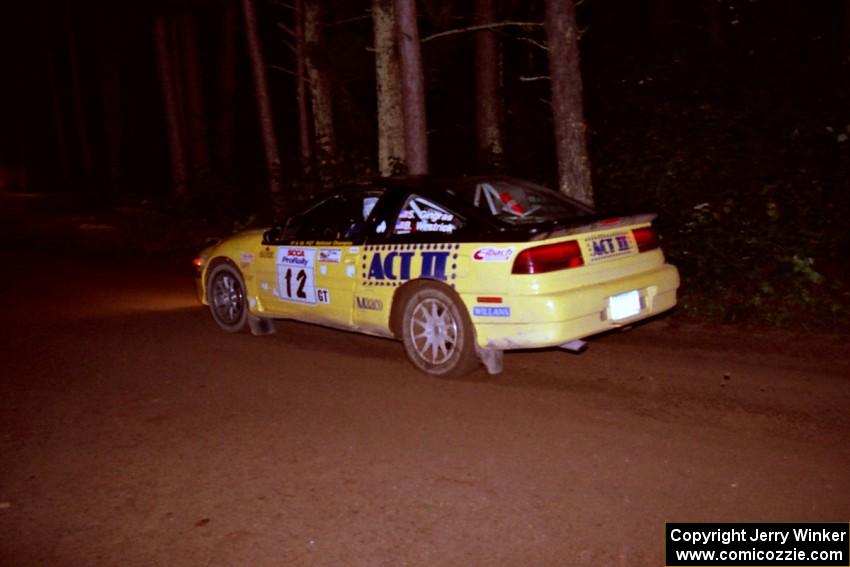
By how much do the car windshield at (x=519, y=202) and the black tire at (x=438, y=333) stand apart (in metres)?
0.80

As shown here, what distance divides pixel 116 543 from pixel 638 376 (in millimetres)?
3863

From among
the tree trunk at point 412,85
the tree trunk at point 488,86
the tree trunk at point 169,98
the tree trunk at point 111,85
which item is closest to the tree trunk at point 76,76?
the tree trunk at point 111,85

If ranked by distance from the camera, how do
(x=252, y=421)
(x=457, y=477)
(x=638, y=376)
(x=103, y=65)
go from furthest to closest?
(x=103, y=65)
(x=638, y=376)
(x=252, y=421)
(x=457, y=477)

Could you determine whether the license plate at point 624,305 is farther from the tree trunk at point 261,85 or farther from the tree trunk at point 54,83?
the tree trunk at point 54,83

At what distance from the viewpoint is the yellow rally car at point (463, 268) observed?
18.4 ft

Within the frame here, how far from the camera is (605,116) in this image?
1305cm

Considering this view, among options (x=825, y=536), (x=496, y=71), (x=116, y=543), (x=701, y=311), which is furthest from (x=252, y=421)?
(x=496, y=71)

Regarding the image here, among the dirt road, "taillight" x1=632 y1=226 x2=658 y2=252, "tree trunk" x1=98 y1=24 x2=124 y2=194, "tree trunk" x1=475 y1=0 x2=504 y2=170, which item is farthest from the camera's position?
"tree trunk" x1=98 y1=24 x2=124 y2=194

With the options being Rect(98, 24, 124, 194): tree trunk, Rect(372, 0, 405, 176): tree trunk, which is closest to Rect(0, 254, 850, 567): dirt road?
Rect(372, 0, 405, 176): tree trunk

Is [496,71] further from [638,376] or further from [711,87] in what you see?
[638,376]

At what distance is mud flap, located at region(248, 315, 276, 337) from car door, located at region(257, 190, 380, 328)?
1.19ft

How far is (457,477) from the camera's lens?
4.39m

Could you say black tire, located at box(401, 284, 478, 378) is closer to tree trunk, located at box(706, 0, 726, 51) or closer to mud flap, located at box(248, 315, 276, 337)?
mud flap, located at box(248, 315, 276, 337)

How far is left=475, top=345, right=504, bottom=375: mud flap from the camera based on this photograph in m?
6.07
